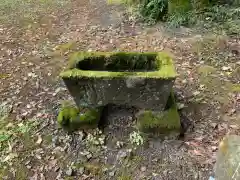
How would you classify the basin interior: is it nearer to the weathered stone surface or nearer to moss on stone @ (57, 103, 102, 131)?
moss on stone @ (57, 103, 102, 131)

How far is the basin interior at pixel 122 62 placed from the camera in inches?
147

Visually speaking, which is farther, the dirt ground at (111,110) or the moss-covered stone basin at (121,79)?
the dirt ground at (111,110)

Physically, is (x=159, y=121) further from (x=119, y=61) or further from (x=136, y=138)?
(x=119, y=61)

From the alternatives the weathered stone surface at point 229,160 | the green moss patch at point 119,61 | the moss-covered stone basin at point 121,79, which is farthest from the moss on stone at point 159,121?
the weathered stone surface at point 229,160

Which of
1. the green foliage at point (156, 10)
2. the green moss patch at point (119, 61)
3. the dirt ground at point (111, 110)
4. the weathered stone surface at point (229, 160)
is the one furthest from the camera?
the green foliage at point (156, 10)

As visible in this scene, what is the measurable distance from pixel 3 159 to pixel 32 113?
872 mm

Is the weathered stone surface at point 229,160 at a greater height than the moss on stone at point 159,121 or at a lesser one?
greater

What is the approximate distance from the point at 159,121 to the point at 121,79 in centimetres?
73

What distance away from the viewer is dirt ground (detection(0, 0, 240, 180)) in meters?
3.38

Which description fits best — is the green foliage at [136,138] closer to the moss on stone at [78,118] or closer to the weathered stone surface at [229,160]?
the moss on stone at [78,118]

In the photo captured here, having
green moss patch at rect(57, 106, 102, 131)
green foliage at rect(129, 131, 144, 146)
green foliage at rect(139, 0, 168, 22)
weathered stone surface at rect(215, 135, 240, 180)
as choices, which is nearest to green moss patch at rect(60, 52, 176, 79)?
green moss patch at rect(57, 106, 102, 131)

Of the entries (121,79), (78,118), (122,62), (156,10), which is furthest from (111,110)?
(156,10)

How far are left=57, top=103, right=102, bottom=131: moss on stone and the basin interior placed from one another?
563mm

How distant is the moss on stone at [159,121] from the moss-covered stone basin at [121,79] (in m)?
0.10
